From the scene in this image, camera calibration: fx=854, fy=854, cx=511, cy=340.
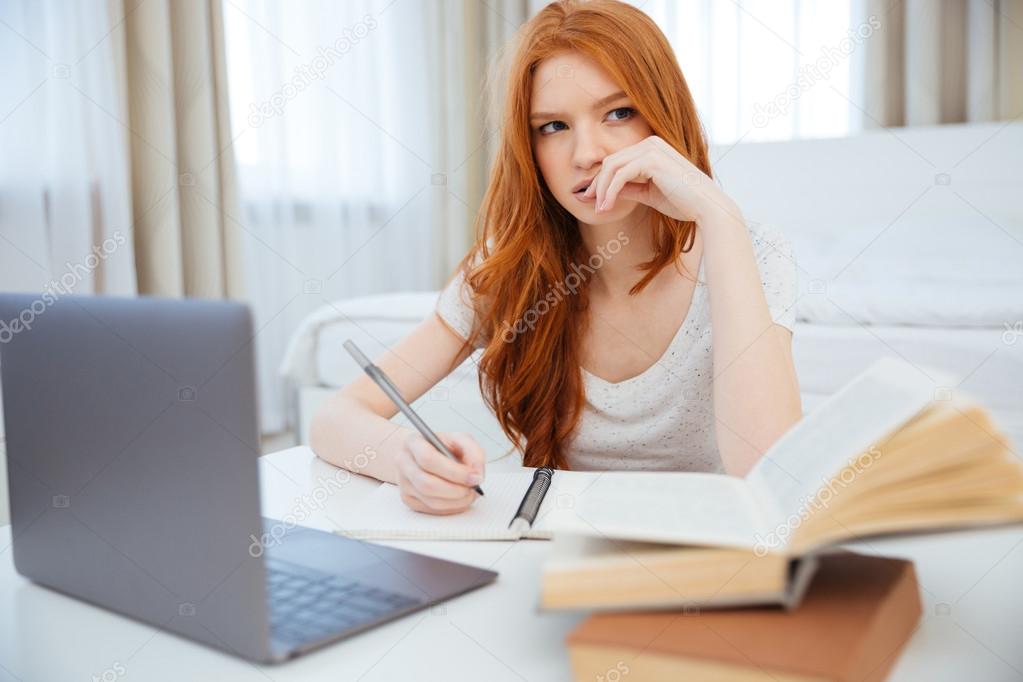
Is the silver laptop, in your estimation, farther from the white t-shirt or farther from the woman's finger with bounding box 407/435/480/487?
the white t-shirt

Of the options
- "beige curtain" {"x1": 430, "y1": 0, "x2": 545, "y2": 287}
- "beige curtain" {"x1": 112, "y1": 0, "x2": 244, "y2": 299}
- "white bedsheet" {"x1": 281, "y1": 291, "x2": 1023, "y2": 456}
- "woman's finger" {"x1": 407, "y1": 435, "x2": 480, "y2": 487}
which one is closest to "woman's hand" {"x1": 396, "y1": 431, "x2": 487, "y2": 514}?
"woman's finger" {"x1": 407, "y1": 435, "x2": 480, "y2": 487}

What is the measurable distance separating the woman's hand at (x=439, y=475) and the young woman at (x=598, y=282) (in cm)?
15

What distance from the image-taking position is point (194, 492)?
0.46 m

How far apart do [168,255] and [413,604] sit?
207 cm

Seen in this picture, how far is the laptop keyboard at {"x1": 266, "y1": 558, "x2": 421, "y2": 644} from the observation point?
0.50 m

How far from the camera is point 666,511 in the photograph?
497 millimetres

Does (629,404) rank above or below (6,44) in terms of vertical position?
below

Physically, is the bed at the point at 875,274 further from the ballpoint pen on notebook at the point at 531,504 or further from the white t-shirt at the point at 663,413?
the ballpoint pen on notebook at the point at 531,504

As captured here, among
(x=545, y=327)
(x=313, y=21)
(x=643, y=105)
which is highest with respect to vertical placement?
(x=313, y=21)

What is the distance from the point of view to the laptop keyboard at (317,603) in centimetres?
50

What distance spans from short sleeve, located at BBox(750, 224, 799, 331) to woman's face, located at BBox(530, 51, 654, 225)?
175 millimetres

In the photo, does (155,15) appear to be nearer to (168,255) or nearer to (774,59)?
(168,255)

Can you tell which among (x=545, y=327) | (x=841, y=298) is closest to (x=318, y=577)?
(x=545, y=327)

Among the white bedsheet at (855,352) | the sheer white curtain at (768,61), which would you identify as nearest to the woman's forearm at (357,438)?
the white bedsheet at (855,352)
